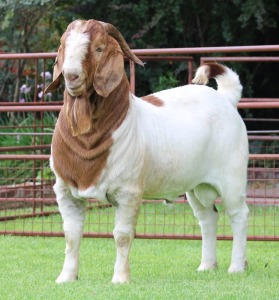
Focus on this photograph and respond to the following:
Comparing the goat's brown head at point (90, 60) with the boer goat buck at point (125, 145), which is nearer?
the goat's brown head at point (90, 60)

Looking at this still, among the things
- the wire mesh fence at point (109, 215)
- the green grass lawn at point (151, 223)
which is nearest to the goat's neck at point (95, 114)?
the wire mesh fence at point (109, 215)

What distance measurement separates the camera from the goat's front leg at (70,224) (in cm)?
744

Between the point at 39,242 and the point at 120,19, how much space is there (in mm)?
6759

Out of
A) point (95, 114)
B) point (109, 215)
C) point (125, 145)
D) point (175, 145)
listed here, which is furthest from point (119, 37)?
point (109, 215)

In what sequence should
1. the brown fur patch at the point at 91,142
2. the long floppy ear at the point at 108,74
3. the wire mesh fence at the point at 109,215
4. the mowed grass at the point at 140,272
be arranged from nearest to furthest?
the mowed grass at the point at 140,272 → the long floppy ear at the point at 108,74 → the brown fur patch at the point at 91,142 → the wire mesh fence at the point at 109,215

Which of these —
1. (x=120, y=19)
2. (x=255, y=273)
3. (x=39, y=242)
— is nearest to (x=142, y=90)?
(x=120, y=19)

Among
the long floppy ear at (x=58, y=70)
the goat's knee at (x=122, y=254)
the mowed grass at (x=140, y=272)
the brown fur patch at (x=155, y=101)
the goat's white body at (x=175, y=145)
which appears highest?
the long floppy ear at (x=58, y=70)

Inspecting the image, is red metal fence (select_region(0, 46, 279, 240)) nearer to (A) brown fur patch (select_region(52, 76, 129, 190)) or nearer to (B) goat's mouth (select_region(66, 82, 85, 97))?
(A) brown fur patch (select_region(52, 76, 129, 190))

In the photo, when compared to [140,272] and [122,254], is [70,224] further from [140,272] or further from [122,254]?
[140,272]

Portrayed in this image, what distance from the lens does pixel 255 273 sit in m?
8.15

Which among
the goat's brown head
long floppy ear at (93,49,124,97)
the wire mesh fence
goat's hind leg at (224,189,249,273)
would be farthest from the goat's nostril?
the wire mesh fence

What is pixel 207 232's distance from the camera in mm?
8398

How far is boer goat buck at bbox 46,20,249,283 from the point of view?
7.11 metres

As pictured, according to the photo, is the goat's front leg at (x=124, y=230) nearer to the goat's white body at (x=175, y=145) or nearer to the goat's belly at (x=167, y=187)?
the goat's white body at (x=175, y=145)
